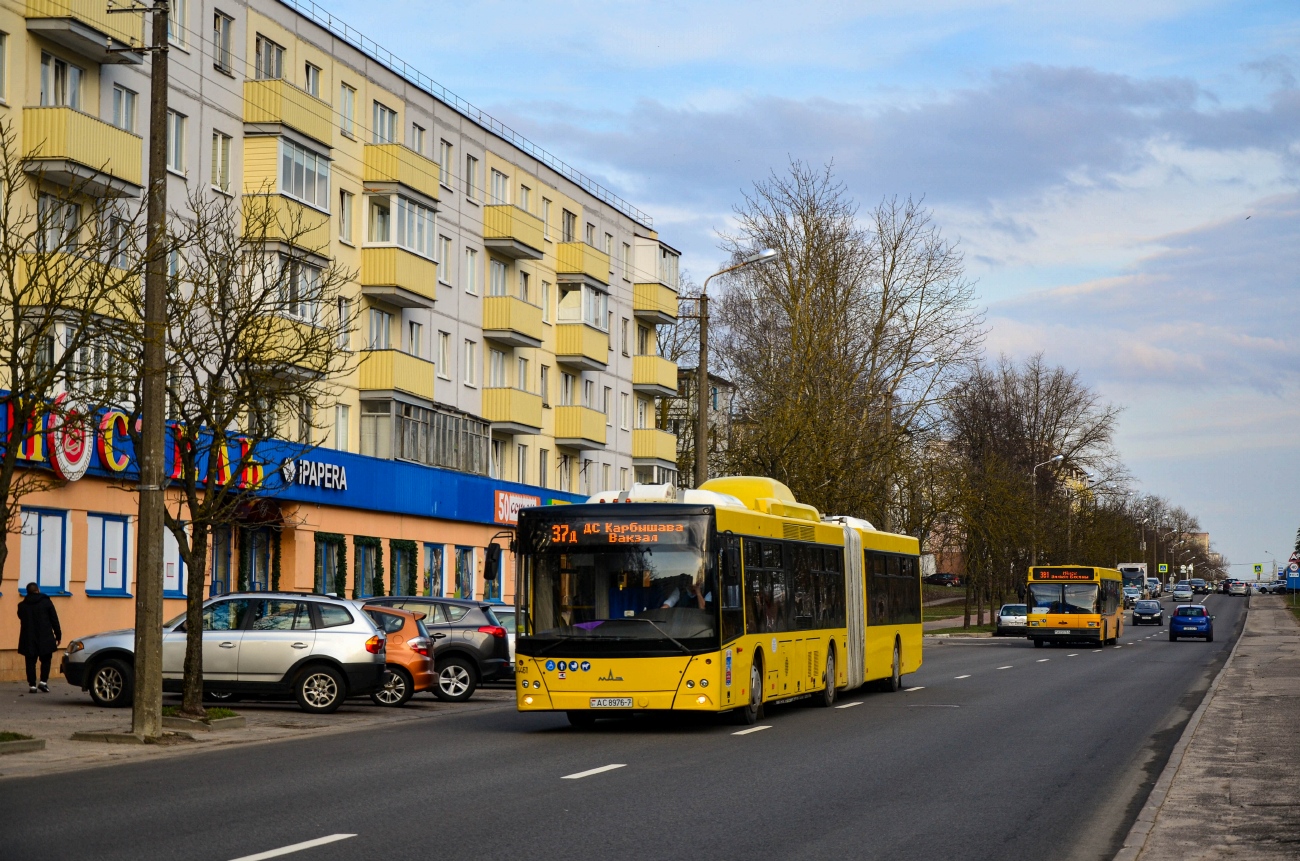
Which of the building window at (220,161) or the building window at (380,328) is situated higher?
the building window at (220,161)

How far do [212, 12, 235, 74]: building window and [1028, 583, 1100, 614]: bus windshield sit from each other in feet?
104

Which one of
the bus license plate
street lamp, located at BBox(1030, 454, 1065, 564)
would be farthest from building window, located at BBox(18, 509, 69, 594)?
street lamp, located at BBox(1030, 454, 1065, 564)

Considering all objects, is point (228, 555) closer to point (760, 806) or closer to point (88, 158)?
point (88, 158)

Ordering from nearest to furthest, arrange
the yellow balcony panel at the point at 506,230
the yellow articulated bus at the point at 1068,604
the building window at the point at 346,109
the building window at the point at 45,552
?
1. the building window at the point at 45,552
2. the building window at the point at 346,109
3. the yellow balcony panel at the point at 506,230
4. the yellow articulated bus at the point at 1068,604

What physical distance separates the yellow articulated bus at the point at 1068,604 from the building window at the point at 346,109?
26.7 m

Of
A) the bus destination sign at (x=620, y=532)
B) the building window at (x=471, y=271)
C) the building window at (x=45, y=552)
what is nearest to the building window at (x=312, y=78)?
the building window at (x=471, y=271)

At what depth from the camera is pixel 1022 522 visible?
240 ft

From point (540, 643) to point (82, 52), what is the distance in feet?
62.3

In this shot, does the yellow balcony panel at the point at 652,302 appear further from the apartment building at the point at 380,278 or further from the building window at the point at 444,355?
the building window at the point at 444,355

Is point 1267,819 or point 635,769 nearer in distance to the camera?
point 1267,819

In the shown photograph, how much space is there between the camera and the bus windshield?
5544cm

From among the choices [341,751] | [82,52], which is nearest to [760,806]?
[341,751]

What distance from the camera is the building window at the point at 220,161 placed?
37875 mm

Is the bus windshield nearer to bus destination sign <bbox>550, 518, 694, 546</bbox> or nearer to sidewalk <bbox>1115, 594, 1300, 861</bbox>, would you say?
sidewalk <bbox>1115, 594, 1300, 861</bbox>
